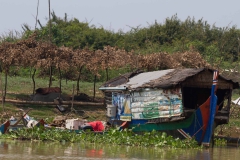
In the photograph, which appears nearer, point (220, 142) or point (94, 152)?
point (94, 152)

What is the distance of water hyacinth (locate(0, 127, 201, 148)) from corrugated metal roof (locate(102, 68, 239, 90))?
4.89ft

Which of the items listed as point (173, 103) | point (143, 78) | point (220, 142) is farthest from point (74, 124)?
point (220, 142)

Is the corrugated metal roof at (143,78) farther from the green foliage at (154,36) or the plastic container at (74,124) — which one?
the green foliage at (154,36)

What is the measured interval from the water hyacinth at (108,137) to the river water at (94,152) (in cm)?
43

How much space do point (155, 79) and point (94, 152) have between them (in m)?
4.55

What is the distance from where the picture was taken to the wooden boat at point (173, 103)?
1680 cm

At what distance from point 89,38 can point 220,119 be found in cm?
2204

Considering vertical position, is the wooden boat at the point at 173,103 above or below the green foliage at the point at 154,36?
below

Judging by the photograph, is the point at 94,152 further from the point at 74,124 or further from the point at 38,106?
the point at 38,106

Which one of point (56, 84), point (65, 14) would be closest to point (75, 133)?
point (56, 84)

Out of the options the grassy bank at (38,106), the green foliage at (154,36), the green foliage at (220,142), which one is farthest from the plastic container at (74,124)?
the green foliage at (154,36)

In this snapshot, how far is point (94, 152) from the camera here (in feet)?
47.6

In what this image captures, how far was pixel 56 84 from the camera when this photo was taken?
1188 inches

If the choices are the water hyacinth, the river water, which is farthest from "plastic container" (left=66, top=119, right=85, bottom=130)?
the river water
